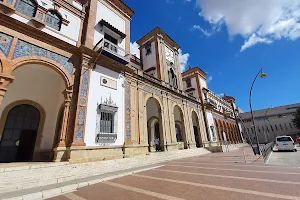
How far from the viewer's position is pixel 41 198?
429 centimetres

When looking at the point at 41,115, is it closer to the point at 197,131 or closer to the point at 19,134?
the point at 19,134

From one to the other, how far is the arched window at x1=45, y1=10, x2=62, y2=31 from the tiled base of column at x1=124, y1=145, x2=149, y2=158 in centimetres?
839

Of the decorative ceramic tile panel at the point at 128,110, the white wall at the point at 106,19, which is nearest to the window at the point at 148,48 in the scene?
the white wall at the point at 106,19

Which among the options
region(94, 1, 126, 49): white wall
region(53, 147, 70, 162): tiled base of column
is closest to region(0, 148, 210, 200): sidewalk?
region(53, 147, 70, 162): tiled base of column

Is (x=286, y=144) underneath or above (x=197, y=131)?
underneath

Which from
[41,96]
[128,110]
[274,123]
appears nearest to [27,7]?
[41,96]

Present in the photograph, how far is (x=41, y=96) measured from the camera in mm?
9594

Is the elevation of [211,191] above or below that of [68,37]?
below

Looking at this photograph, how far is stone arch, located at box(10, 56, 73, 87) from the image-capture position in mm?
6567

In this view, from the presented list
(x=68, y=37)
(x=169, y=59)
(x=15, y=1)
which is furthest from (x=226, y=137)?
(x=15, y=1)

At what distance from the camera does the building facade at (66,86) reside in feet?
23.2

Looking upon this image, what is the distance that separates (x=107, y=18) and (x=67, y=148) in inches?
391

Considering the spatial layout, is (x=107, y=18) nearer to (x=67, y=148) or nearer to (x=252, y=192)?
(x=67, y=148)

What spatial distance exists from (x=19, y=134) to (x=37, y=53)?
509 cm
